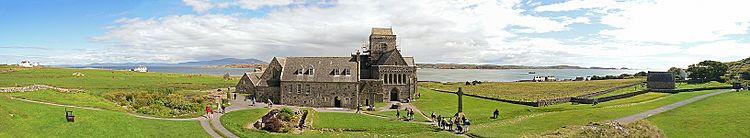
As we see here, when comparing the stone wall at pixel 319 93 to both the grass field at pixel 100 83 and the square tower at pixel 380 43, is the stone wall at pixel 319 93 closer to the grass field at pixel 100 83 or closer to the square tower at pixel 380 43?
the square tower at pixel 380 43

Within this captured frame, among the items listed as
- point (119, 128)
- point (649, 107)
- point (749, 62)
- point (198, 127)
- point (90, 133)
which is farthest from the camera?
point (749, 62)

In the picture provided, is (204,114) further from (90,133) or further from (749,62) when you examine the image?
(749,62)

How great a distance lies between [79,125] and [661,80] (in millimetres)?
71695

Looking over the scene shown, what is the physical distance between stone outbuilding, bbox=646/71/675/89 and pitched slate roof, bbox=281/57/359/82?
4503 cm

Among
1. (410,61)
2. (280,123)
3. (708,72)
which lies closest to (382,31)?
(410,61)

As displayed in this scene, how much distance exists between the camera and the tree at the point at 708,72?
79.9 m

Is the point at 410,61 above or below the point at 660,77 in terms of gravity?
above

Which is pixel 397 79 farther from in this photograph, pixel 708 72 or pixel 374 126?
pixel 708 72

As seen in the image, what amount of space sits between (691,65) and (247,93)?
264 ft

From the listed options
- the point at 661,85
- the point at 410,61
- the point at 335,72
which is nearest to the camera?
the point at 335,72

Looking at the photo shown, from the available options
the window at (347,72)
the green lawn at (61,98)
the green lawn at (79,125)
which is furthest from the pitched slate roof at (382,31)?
the green lawn at (79,125)

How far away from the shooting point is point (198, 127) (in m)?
32.8

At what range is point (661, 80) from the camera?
66188 millimetres

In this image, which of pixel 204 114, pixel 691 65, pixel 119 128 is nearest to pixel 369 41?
pixel 204 114
